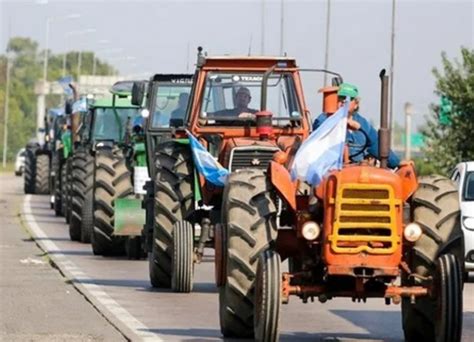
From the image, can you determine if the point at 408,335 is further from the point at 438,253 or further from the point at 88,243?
the point at 88,243

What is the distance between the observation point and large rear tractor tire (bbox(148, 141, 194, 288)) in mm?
21766

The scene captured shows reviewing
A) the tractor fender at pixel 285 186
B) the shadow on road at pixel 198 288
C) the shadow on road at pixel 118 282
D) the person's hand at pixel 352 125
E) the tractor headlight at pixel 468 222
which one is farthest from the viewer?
the tractor headlight at pixel 468 222

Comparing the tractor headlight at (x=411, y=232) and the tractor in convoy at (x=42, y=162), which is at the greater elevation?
the tractor headlight at (x=411, y=232)

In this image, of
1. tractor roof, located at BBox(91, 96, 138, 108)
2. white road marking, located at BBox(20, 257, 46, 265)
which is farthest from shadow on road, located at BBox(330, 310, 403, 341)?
tractor roof, located at BBox(91, 96, 138, 108)

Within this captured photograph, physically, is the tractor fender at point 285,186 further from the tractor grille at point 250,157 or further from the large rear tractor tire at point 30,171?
the large rear tractor tire at point 30,171

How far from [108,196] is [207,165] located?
8833 millimetres

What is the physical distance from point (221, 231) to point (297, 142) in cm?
189

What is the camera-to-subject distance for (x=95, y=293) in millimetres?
21281

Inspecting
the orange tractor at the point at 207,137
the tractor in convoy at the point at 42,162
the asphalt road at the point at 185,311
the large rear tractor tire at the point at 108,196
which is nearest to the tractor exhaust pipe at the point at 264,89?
the orange tractor at the point at 207,137

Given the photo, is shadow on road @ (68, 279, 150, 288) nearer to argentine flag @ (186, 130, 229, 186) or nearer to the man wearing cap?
argentine flag @ (186, 130, 229, 186)

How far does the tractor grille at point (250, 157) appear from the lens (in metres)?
20.5

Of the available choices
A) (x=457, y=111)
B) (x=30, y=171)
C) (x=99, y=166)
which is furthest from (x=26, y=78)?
(x=99, y=166)

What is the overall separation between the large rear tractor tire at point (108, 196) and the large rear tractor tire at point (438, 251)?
1420cm

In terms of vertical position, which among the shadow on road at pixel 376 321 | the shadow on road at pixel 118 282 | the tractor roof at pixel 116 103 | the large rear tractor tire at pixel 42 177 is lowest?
the large rear tractor tire at pixel 42 177
